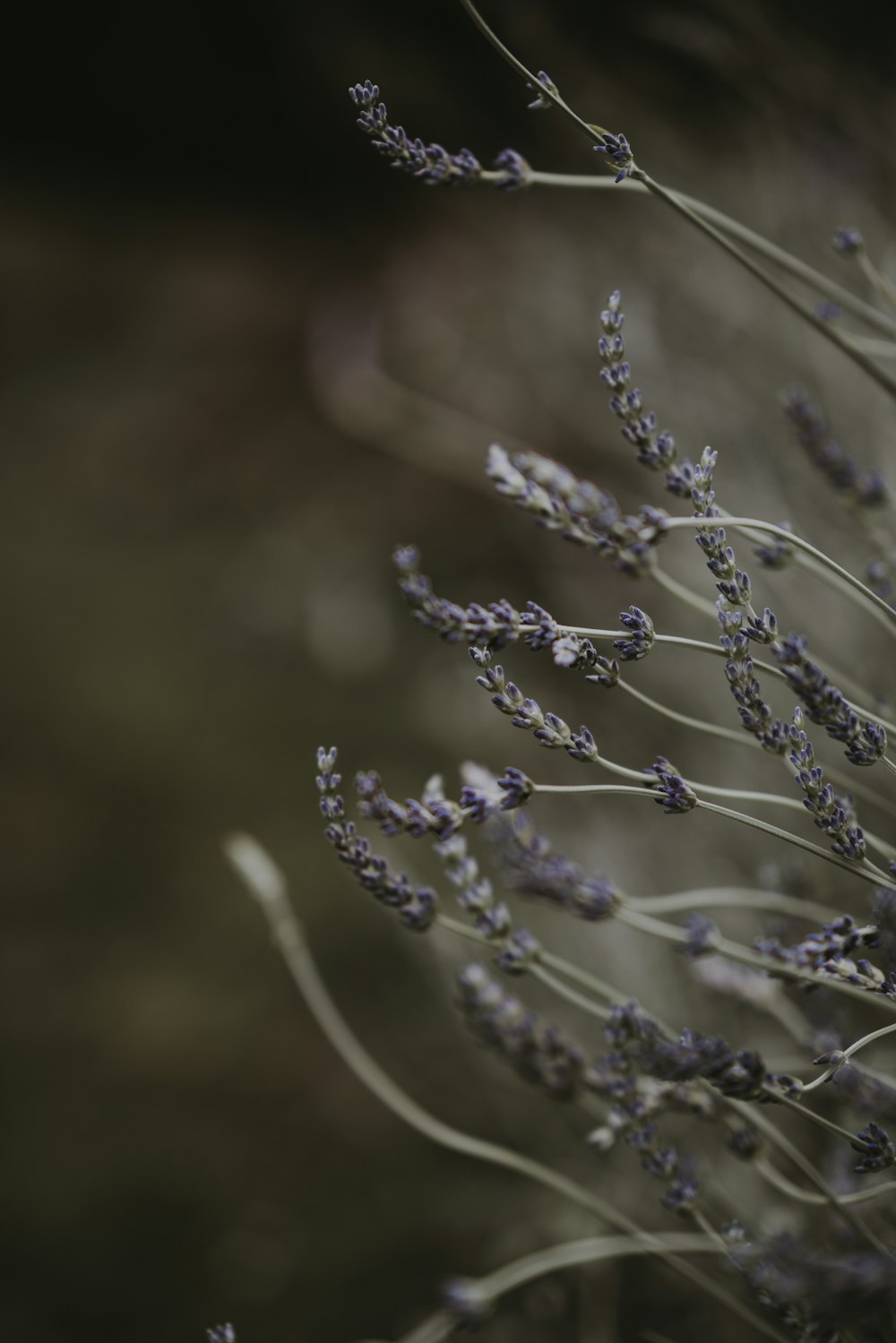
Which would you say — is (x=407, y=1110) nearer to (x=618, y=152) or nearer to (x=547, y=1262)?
(x=547, y=1262)

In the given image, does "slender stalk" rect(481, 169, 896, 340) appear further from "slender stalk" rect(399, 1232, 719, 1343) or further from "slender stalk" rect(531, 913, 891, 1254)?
"slender stalk" rect(399, 1232, 719, 1343)

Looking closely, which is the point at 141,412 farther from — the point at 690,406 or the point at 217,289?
the point at 690,406

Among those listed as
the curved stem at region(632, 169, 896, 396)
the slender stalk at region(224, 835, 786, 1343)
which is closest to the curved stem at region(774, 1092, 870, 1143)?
the slender stalk at region(224, 835, 786, 1343)

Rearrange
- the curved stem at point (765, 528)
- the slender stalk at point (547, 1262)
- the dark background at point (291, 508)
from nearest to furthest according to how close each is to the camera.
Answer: the curved stem at point (765, 528), the slender stalk at point (547, 1262), the dark background at point (291, 508)

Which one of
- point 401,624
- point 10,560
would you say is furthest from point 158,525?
point 401,624

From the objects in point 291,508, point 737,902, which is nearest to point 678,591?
point 737,902

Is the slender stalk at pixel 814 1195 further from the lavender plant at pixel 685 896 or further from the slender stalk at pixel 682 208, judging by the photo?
the slender stalk at pixel 682 208

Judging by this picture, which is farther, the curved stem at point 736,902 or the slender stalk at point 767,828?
the curved stem at point 736,902

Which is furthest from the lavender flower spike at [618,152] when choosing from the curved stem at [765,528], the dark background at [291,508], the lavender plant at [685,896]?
the dark background at [291,508]
